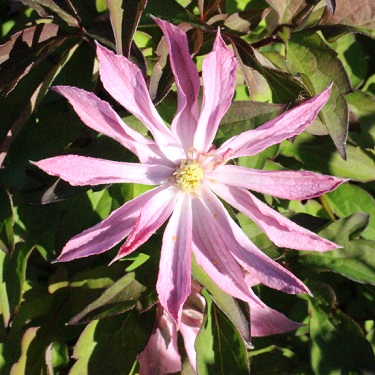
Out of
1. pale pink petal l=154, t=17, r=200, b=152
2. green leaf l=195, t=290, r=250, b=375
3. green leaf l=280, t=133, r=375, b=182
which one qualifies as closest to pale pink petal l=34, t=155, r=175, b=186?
pale pink petal l=154, t=17, r=200, b=152

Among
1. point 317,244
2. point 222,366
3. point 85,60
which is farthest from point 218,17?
point 222,366

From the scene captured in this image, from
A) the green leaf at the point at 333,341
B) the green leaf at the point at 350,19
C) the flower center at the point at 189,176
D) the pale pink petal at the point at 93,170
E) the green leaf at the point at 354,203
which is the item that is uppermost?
the green leaf at the point at 350,19

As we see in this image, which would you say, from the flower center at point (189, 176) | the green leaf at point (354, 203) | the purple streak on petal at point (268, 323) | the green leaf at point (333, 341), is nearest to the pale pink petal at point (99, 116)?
the flower center at point (189, 176)

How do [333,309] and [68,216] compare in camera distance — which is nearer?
[68,216]

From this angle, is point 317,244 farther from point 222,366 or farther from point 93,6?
point 93,6

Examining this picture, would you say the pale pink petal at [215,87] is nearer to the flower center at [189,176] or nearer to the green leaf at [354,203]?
the flower center at [189,176]

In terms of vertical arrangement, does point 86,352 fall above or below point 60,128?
below
